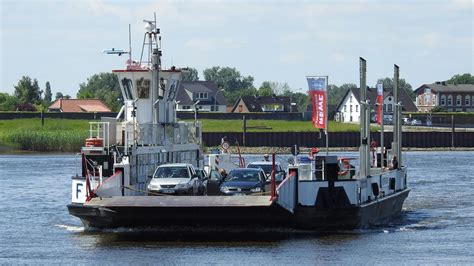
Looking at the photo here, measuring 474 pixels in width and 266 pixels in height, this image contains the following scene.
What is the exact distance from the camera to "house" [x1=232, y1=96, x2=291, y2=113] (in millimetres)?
190750

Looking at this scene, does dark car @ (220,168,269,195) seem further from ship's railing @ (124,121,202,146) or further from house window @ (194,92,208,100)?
house window @ (194,92,208,100)

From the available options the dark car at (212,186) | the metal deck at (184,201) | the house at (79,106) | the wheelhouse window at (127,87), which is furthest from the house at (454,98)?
the metal deck at (184,201)

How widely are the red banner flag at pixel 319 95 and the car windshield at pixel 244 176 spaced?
13.1 ft

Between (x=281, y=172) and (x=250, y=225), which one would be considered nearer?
(x=250, y=225)

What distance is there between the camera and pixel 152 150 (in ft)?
143

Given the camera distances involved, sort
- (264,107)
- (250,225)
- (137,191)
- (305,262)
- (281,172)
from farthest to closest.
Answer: (264,107)
(281,172)
(137,191)
(250,225)
(305,262)

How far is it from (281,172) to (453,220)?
7464 millimetres

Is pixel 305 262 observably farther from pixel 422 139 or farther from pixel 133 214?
pixel 422 139

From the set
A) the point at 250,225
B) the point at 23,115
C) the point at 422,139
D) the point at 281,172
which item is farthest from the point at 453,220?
the point at 23,115

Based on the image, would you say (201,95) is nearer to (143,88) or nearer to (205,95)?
(205,95)

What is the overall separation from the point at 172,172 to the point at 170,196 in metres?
2.86

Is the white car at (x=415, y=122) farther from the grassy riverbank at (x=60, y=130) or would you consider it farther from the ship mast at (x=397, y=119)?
the ship mast at (x=397, y=119)

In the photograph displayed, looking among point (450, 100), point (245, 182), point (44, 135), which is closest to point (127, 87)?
point (245, 182)

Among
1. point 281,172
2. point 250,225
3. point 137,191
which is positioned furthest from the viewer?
point 281,172
